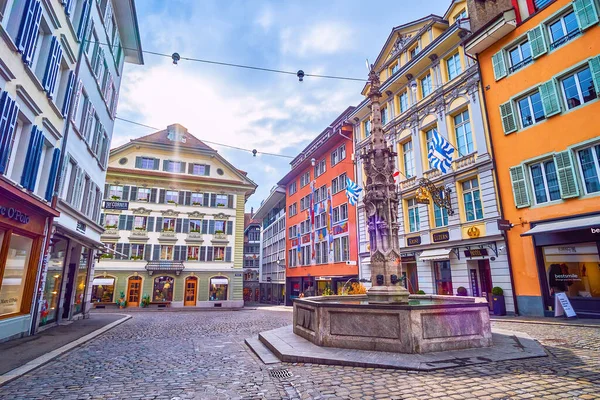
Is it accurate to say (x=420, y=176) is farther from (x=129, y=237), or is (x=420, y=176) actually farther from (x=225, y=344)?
(x=129, y=237)

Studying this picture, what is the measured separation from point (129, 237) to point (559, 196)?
34.9m

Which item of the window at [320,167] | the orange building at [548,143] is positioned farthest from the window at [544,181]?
the window at [320,167]

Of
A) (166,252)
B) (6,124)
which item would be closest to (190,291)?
(166,252)

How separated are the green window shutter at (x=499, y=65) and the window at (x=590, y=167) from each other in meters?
5.98

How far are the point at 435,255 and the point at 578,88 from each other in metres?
10.6

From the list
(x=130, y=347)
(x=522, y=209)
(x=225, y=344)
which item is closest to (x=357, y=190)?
(x=522, y=209)

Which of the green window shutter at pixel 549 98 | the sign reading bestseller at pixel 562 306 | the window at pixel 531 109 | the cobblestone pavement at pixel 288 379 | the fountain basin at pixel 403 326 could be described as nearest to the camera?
the cobblestone pavement at pixel 288 379

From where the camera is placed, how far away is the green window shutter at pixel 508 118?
1717 centimetres

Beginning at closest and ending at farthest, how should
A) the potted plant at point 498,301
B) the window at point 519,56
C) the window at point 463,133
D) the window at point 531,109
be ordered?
the window at point 531,109, the potted plant at point 498,301, the window at point 519,56, the window at point 463,133

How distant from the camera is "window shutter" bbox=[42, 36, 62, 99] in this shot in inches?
447

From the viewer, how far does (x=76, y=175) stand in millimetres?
15586

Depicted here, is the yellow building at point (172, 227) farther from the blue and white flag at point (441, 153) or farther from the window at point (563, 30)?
the window at point (563, 30)

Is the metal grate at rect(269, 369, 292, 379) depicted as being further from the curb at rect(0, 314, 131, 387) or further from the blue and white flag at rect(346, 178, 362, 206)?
the blue and white flag at rect(346, 178, 362, 206)

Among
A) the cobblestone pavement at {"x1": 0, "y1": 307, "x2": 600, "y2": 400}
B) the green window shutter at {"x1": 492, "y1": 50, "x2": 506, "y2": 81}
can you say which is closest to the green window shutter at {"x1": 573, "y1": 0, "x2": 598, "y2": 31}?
the green window shutter at {"x1": 492, "y1": 50, "x2": 506, "y2": 81}
